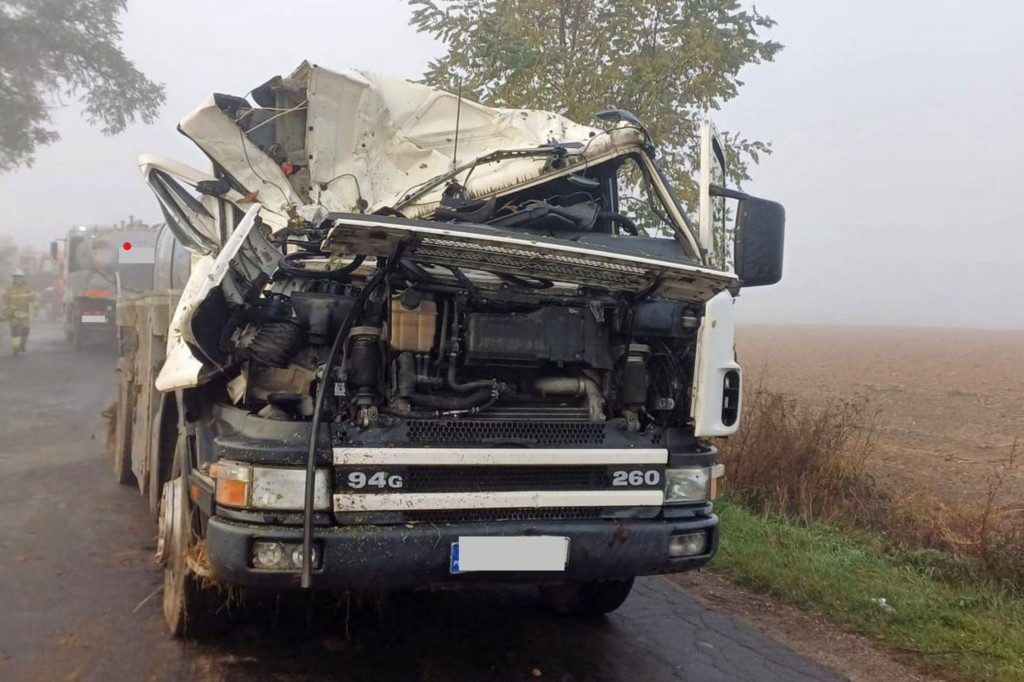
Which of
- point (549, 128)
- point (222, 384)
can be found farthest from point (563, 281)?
point (549, 128)

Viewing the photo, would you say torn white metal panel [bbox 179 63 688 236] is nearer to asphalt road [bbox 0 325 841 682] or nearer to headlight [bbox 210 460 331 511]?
headlight [bbox 210 460 331 511]

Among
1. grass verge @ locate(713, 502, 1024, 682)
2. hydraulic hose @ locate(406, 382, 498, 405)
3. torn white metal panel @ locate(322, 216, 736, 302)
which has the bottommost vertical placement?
grass verge @ locate(713, 502, 1024, 682)

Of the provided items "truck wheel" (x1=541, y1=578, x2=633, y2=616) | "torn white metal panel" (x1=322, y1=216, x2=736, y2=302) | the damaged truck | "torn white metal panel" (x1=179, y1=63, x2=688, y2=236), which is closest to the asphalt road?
"truck wheel" (x1=541, y1=578, x2=633, y2=616)

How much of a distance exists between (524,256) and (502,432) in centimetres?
75

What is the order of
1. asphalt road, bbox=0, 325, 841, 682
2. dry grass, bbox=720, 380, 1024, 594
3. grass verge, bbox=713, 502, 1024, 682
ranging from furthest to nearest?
1. dry grass, bbox=720, 380, 1024, 594
2. grass verge, bbox=713, 502, 1024, 682
3. asphalt road, bbox=0, 325, 841, 682

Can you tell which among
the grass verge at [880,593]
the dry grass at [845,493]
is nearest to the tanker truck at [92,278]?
the dry grass at [845,493]

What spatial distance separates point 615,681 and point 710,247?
2.16 meters

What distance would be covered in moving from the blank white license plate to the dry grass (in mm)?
3191

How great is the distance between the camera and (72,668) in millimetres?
3908

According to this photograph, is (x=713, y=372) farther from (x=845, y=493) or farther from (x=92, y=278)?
(x=92, y=278)

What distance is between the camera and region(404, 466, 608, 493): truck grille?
3691 millimetres

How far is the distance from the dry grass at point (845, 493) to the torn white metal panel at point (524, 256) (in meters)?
2.99

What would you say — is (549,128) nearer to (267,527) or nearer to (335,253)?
(335,253)

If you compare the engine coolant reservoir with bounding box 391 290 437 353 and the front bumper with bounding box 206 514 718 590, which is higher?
the engine coolant reservoir with bounding box 391 290 437 353
